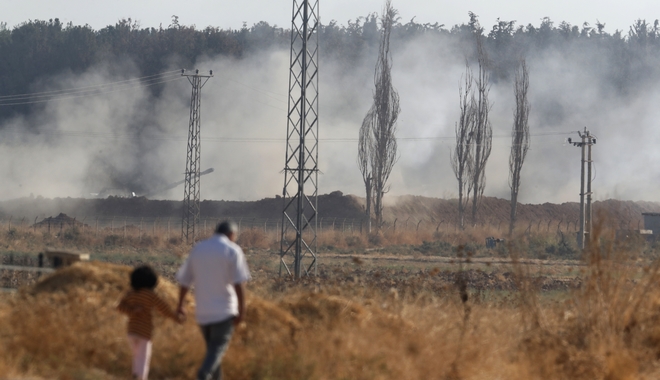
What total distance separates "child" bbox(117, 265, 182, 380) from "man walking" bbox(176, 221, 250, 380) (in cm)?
46

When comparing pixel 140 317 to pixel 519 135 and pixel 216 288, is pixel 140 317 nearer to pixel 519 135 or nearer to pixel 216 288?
pixel 216 288

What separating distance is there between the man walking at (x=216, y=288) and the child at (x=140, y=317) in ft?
1.51

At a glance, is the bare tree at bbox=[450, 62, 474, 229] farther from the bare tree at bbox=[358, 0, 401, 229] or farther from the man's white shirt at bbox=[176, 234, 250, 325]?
the man's white shirt at bbox=[176, 234, 250, 325]

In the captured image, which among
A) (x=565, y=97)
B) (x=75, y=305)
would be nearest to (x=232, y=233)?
(x=75, y=305)

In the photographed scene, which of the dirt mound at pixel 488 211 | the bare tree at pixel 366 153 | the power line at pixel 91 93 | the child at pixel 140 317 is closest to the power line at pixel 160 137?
the power line at pixel 91 93

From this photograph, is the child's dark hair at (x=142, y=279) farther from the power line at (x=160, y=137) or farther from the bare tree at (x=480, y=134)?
the power line at (x=160, y=137)

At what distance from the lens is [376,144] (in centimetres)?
7156

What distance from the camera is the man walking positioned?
29.7 feet

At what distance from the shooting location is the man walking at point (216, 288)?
9.05 meters

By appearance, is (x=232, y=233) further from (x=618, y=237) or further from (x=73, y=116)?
→ (x=73, y=116)

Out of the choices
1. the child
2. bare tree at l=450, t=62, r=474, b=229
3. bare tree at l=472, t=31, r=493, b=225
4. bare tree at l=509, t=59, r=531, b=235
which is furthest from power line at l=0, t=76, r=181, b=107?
the child

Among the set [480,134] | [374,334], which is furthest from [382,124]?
[374,334]

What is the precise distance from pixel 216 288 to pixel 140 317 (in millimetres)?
1041

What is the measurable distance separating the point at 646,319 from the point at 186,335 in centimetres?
763
